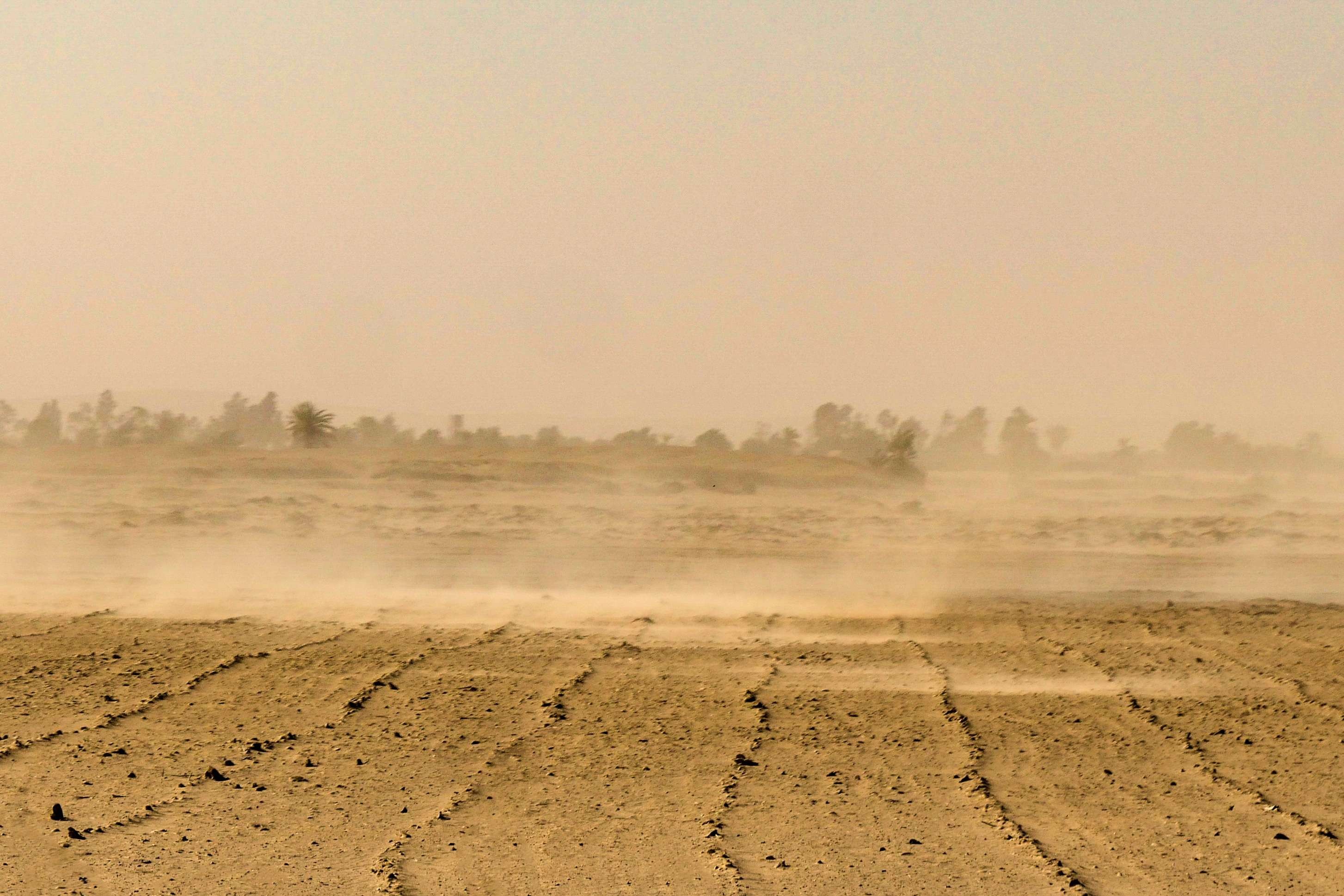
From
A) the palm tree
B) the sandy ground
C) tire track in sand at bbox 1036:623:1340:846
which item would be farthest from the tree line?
tire track in sand at bbox 1036:623:1340:846

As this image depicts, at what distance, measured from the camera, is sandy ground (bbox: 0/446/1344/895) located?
20.4 ft

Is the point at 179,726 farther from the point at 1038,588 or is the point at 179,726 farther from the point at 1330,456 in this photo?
the point at 1330,456

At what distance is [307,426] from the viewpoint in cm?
4116

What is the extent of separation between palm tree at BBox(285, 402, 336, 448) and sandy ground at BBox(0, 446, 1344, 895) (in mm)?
20867

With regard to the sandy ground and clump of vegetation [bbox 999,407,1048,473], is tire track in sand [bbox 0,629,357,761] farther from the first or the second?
clump of vegetation [bbox 999,407,1048,473]

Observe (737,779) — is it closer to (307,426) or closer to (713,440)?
(307,426)

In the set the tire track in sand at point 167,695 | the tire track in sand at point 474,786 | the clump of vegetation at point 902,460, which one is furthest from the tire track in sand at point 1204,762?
the clump of vegetation at point 902,460

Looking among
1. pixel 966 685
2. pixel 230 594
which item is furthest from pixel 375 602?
pixel 966 685

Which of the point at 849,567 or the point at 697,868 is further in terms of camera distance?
the point at 849,567

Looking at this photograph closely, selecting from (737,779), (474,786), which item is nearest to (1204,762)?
(737,779)

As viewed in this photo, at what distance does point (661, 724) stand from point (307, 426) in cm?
3427

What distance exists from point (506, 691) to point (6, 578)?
31.3 ft

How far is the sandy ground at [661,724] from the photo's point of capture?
6207 millimetres

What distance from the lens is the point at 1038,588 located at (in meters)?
17.6
